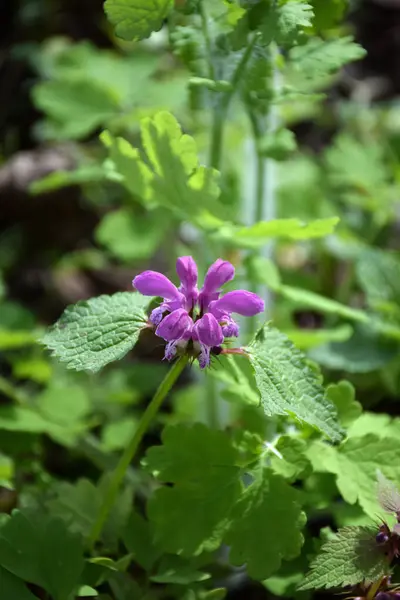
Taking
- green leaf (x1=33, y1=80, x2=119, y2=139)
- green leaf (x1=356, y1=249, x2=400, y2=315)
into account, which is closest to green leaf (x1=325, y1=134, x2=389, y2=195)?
green leaf (x1=356, y1=249, x2=400, y2=315)

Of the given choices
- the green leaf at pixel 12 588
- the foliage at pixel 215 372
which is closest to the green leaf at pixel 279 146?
the foliage at pixel 215 372

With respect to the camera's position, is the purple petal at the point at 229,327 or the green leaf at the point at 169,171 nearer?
the purple petal at the point at 229,327

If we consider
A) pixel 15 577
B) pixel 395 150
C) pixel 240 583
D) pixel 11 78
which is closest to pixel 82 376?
pixel 240 583

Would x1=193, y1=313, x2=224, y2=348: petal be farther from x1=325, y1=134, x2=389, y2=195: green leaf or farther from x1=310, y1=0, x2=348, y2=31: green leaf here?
x1=325, y1=134, x2=389, y2=195: green leaf

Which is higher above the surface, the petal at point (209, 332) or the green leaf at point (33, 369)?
the petal at point (209, 332)

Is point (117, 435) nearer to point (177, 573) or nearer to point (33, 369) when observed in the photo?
point (33, 369)

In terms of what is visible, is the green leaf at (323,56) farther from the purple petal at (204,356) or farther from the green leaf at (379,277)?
the green leaf at (379,277)

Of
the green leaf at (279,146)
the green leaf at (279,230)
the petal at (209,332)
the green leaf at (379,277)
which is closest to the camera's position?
the petal at (209,332)
